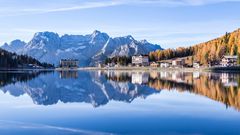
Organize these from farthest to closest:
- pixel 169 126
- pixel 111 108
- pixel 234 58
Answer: pixel 234 58
pixel 111 108
pixel 169 126

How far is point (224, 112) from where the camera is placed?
26.0m

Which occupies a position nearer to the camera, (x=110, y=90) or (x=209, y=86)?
(x=110, y=90)

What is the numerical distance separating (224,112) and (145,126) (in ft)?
24.7

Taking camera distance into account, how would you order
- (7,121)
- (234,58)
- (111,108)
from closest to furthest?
(7,121), (111,108), (234,58)

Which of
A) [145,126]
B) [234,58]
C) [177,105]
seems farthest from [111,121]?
[234,58]

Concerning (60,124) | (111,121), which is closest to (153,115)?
(111,121)

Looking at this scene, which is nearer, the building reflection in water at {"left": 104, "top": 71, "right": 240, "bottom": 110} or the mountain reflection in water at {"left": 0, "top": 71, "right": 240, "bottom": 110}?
the building reflection in water at {"left": 104, "top": 71, "right": 240, "bottom": 110}

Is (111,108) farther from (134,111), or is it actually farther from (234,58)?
(234,58)

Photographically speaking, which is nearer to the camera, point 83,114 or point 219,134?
point 219,134

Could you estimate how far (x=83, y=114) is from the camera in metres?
25.2

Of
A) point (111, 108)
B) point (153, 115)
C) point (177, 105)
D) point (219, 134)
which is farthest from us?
point (177, 105)

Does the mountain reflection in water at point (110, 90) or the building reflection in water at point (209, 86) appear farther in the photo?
the mountain reflection in water at point (110, 90)

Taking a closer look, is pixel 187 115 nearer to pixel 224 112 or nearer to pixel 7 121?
pixel 224 112

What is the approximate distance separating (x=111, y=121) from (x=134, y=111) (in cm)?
483
